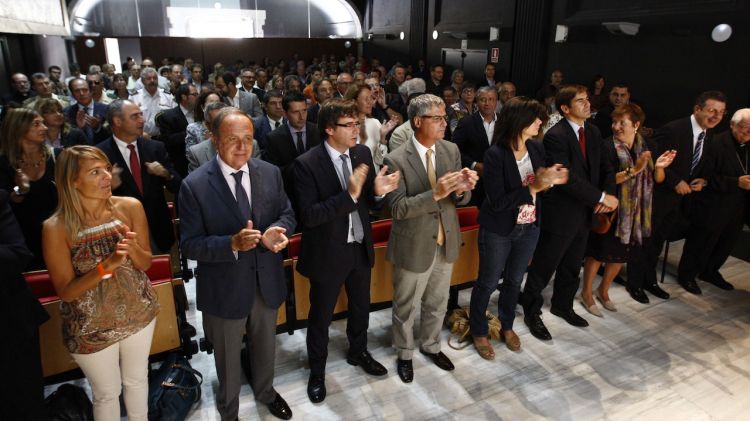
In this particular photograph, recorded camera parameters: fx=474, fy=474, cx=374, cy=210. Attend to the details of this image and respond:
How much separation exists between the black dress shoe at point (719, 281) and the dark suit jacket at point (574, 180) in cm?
189

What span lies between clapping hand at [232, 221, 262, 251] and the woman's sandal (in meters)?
1.99

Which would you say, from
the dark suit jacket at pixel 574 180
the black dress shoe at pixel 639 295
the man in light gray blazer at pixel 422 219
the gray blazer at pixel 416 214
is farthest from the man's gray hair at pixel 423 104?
the black dress shoe at pixel 639 295

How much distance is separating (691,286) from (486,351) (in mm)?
2365

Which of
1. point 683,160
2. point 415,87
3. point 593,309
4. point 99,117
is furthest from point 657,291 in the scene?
point 99,117

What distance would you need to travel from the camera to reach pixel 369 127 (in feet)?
14.2

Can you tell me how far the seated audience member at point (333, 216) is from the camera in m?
2.49

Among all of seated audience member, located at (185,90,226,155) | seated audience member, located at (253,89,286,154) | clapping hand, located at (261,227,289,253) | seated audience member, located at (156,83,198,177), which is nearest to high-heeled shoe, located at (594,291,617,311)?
clapping hand, located at (261,227,289,253)

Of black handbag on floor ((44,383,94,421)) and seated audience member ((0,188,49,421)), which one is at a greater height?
seated audience member ((0,188,49,421))

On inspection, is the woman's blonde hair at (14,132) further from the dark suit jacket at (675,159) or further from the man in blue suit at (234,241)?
the dark suit jacket at (675,159)

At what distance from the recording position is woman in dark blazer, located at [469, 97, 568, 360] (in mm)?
2861

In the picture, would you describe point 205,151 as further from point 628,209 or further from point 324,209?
point 628,209

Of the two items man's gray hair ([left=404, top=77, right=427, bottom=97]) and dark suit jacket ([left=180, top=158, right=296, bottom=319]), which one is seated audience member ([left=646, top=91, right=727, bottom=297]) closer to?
man's gray hair ([left=404, top=77, right=427, bottom=97])

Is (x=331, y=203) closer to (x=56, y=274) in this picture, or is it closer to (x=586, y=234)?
(x=56, y=274)

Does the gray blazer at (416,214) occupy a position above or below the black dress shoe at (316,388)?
above
